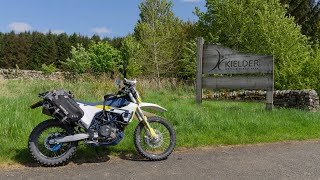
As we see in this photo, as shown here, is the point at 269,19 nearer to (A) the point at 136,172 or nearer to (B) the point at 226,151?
(B) the point at 226,151

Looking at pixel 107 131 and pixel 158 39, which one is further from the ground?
pixel 158 39

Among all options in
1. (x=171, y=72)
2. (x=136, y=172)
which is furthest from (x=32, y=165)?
(x=171, y=72)

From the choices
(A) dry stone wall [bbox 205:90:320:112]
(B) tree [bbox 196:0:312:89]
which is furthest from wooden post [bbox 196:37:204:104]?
(B) tree [bbox 196:0:312:89]

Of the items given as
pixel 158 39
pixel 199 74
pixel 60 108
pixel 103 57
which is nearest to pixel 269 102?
pixel 199 74

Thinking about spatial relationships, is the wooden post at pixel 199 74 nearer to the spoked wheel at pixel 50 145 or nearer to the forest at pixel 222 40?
the forest at pixel 222 40

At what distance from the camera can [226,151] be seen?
6.52 metres

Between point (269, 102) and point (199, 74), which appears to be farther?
point (199, 74)

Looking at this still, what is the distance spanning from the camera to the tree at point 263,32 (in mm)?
16094

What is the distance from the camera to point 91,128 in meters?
5.62

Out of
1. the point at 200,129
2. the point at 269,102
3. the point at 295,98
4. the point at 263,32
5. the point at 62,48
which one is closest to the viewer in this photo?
the point at 200,129

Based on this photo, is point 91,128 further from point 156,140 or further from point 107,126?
point 156,140

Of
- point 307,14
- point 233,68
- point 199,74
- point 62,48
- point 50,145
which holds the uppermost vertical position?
point 307,14

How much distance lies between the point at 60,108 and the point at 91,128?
58 centimetres

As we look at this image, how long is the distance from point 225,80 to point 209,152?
18.5ft
